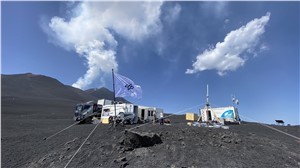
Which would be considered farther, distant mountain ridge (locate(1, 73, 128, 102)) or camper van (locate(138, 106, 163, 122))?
distant mountain ridge (locate(1, 73, 128, 102))

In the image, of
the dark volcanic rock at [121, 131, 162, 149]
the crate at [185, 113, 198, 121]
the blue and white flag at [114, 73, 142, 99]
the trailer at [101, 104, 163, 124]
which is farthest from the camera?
the crate at [185, 113, 198, 121]

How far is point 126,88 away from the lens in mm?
13469

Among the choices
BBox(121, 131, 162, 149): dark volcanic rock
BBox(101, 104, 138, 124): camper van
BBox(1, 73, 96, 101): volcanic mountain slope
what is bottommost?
BBox(121, 131, 162, 149): dark volcanic rock

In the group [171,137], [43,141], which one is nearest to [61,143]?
[43,141]

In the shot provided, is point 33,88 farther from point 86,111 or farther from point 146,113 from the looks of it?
point 146,113

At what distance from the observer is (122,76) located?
1362 cm

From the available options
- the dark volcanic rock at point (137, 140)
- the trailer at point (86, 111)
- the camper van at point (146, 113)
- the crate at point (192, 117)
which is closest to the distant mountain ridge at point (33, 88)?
the trailer at point (86, 111)

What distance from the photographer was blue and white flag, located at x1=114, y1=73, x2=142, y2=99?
13394 millimetres

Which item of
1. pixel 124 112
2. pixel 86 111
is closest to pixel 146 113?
pixel 124 112

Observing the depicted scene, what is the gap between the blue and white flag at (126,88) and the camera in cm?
1339

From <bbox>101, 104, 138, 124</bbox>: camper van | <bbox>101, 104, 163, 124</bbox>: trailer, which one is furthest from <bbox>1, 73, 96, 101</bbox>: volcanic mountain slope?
<bbox>101, 104, 163, 124</bbox>: trailer

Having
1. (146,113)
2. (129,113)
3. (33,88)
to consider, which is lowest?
(129,113)

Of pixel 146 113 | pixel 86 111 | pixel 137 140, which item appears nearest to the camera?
pixel 137 140

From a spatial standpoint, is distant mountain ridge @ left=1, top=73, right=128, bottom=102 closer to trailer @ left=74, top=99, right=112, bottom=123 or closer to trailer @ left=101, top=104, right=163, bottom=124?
trailer @ left=74, top=99, right=112, bottom=123
